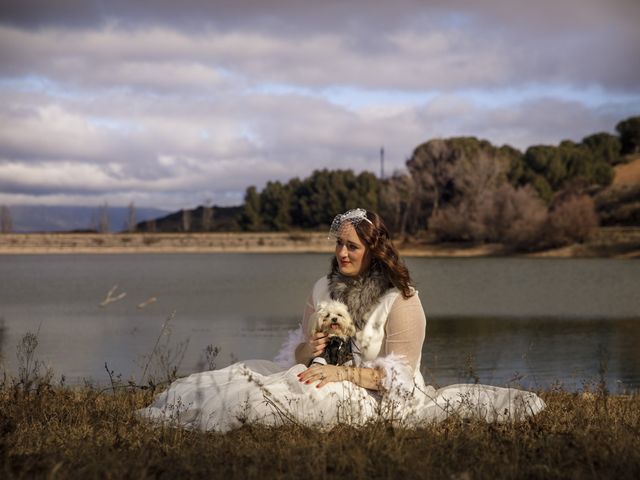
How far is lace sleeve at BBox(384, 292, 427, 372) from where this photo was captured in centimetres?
544

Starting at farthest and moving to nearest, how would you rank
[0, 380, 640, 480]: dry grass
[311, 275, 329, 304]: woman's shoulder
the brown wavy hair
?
[311, 275, 329, 304]: woman's shoulder → the brown wavy hair → [0, 380, 640, 480]: dry grass

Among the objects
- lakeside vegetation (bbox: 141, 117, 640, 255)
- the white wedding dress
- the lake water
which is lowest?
the lake water

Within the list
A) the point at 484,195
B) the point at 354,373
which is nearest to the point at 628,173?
the point at 484,195

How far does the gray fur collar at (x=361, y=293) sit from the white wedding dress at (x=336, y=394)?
1.9 inches

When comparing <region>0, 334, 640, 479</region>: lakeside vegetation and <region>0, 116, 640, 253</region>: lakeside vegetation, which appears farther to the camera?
<region>0, 116, 640, 253</region>: lakeside vegetation

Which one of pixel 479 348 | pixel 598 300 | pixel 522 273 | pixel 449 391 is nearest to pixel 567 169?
pixel 522 273

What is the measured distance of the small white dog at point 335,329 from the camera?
5.21 metres

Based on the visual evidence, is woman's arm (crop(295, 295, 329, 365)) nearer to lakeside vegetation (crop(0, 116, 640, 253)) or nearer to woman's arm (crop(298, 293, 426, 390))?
woman's arm (crop(298, 293, 426, 390))

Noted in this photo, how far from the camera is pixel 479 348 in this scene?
1867 centimetres

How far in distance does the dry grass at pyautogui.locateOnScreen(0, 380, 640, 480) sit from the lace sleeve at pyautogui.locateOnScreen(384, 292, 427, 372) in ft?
1.72

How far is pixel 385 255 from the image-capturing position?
5445mm

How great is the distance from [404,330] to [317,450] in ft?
3.89

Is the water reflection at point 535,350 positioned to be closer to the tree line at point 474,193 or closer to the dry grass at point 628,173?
the tree line at point 474,193

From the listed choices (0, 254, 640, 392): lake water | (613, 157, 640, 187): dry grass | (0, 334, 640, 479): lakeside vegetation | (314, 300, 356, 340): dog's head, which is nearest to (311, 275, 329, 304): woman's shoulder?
(314, 300, 356, 340): dog's head
